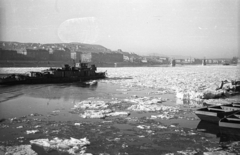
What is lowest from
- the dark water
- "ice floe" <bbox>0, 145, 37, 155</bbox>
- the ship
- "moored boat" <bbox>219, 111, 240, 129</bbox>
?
the dark water

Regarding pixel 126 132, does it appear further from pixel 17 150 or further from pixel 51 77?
pixel 51 77

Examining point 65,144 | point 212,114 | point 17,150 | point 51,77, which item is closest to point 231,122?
point 212,114

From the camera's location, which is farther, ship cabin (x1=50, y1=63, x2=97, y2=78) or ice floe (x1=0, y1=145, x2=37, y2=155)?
ship cabin (x1=50, y1=63, x2=97, y2=78)

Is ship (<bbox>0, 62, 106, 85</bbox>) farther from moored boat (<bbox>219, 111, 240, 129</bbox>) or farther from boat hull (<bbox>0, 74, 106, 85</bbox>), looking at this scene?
moored boat (<bbox>219, 111, 240, 129</bbox>)

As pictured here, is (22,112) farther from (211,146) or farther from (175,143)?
(211,146)

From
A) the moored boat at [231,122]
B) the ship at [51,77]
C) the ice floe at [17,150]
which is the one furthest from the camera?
the ship at [51,77]

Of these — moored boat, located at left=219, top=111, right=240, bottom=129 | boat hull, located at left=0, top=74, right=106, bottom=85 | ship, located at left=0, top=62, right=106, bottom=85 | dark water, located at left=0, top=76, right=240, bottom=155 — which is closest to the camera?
dark water, located at left=0, top=76, right=240, bottom=155

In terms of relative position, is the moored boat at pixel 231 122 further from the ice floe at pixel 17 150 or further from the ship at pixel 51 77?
the ship at pixel 51 77

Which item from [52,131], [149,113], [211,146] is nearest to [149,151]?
[211,146]

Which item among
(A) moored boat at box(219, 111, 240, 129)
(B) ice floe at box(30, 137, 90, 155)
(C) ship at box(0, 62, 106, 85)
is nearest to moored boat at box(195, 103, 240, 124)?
(A) moored boat at box(219, 111, 240, 129)

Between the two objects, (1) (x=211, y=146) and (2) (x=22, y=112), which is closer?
(1) (x=211, y=146)

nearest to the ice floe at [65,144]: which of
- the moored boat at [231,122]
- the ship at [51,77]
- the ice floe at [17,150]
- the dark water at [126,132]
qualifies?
the dark water at [126,132]
